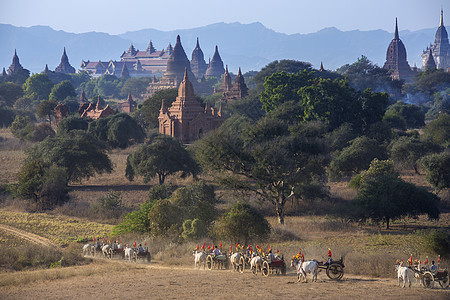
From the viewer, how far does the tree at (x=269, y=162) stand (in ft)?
109

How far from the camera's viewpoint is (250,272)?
69.6 ft

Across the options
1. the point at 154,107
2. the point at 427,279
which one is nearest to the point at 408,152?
the point at 427,279

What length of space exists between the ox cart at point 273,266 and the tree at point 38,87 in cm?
10513

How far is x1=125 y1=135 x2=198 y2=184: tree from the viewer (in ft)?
139

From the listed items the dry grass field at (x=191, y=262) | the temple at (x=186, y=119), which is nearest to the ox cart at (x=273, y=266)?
the dry grass field at (x=191, y=262)

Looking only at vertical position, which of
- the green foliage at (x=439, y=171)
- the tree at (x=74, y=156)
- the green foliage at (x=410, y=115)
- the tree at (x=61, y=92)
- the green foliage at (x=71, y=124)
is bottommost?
the green foliage at (x=439, y=171)

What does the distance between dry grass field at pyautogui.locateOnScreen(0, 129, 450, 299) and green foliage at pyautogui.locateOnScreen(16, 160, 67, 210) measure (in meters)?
0.82

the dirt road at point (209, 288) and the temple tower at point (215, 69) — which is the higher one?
the temple tower at point (215, 69)

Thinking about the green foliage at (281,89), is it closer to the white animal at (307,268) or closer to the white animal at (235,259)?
the white animal at (235,259)

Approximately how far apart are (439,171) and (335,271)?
20.8 meters

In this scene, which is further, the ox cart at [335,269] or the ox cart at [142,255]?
the ox cart at [142,255]

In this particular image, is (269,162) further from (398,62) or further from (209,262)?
(398,62)

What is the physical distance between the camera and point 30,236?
29.2 meters

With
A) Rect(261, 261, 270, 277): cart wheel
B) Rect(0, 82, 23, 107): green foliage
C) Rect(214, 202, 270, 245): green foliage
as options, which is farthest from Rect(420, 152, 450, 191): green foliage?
Rect(0, 82, 23, 107): green foliage
